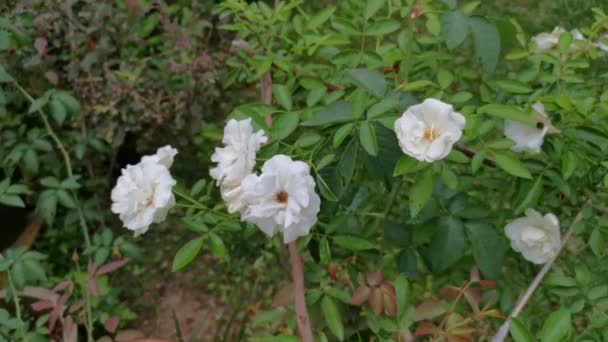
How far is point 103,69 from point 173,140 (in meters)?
0.45

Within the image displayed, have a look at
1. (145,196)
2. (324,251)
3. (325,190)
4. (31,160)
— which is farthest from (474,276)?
(31,160)

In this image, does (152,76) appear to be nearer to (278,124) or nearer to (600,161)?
(278,124)

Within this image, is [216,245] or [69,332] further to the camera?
[69,332]

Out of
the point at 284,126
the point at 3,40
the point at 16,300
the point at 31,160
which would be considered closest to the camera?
the point at 284,126

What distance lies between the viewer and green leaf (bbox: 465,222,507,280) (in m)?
1.38

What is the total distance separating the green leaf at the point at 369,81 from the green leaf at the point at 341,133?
3.7 inches

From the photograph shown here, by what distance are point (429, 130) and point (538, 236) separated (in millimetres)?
511

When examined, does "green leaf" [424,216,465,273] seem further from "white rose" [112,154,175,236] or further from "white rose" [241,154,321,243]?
"white rose" [112,154,175,236]

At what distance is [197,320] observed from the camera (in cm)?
269

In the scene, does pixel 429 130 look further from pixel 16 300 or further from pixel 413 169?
pixel 16 300

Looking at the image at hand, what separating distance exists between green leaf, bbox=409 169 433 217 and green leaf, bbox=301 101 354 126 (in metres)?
0.17

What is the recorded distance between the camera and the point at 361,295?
1432 millimetres

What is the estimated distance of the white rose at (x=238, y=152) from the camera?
3.76ft

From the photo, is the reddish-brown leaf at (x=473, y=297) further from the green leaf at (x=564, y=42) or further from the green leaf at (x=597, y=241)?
the green leaf at (x=564, y=42)
